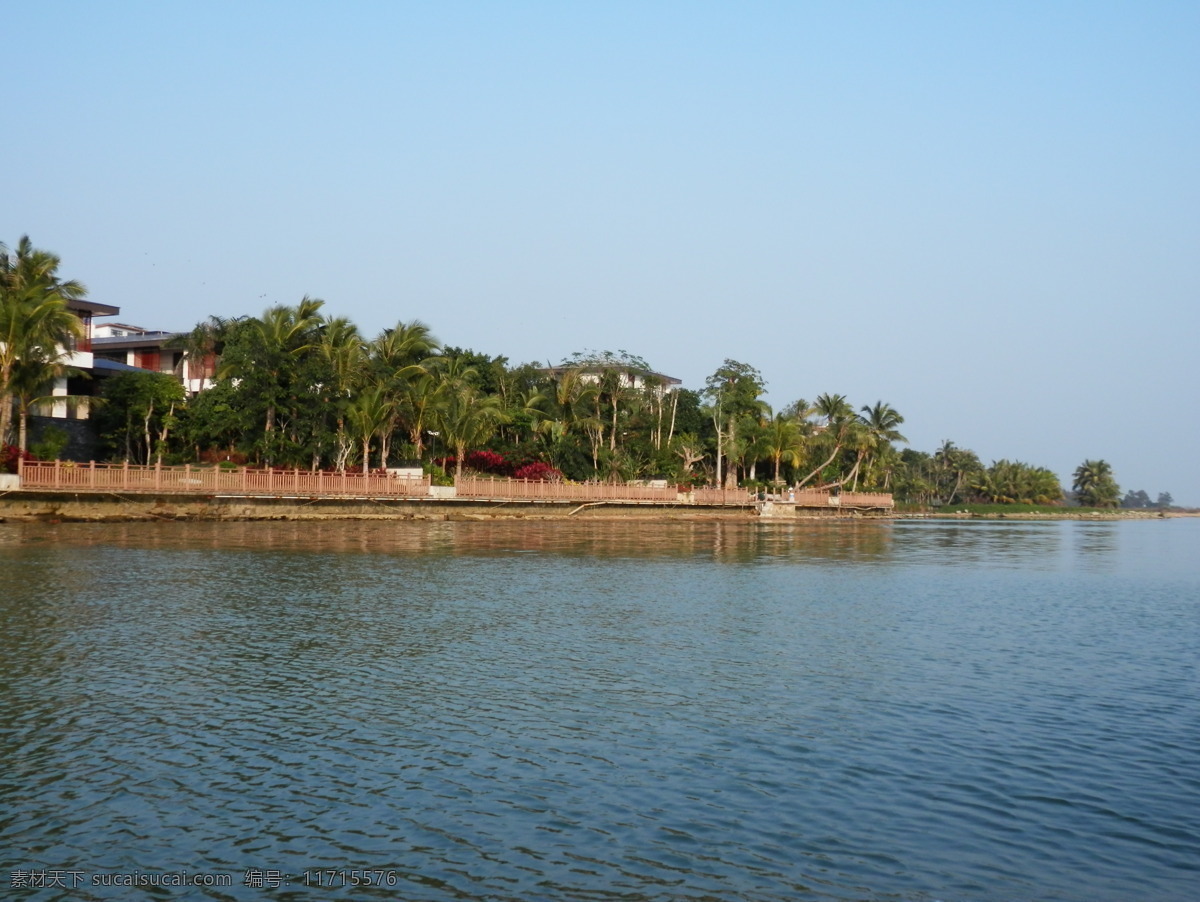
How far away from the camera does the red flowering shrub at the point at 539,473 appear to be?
69.1 m

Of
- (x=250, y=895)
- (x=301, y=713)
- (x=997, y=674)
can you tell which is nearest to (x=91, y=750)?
(x=301, y=713)

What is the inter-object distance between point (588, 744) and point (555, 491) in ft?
171

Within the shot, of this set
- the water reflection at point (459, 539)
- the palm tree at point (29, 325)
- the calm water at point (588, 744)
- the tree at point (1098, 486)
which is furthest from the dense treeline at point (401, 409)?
the tree at point (1098, 486)

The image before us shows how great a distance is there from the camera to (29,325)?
137 feet

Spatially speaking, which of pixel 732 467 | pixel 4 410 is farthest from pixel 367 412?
pixel 732 467

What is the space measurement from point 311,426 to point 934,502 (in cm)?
10197

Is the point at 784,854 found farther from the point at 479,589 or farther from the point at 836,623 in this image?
the point at 479,589

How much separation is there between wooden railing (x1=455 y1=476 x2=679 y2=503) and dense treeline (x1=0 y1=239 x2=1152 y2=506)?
234 cm

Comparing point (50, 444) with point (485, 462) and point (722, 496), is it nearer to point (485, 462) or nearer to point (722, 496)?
point (485, 462)

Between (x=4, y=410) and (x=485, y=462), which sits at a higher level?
(x=4, y=410)

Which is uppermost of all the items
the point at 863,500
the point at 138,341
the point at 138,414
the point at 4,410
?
the point at 138,341

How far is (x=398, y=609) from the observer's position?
22.0 metres

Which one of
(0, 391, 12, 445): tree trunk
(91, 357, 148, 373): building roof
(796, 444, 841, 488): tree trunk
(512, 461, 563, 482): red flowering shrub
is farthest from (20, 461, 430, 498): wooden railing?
(796, 444, 841, 488): tree trunk

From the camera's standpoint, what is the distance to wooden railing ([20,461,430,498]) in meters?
42.1
